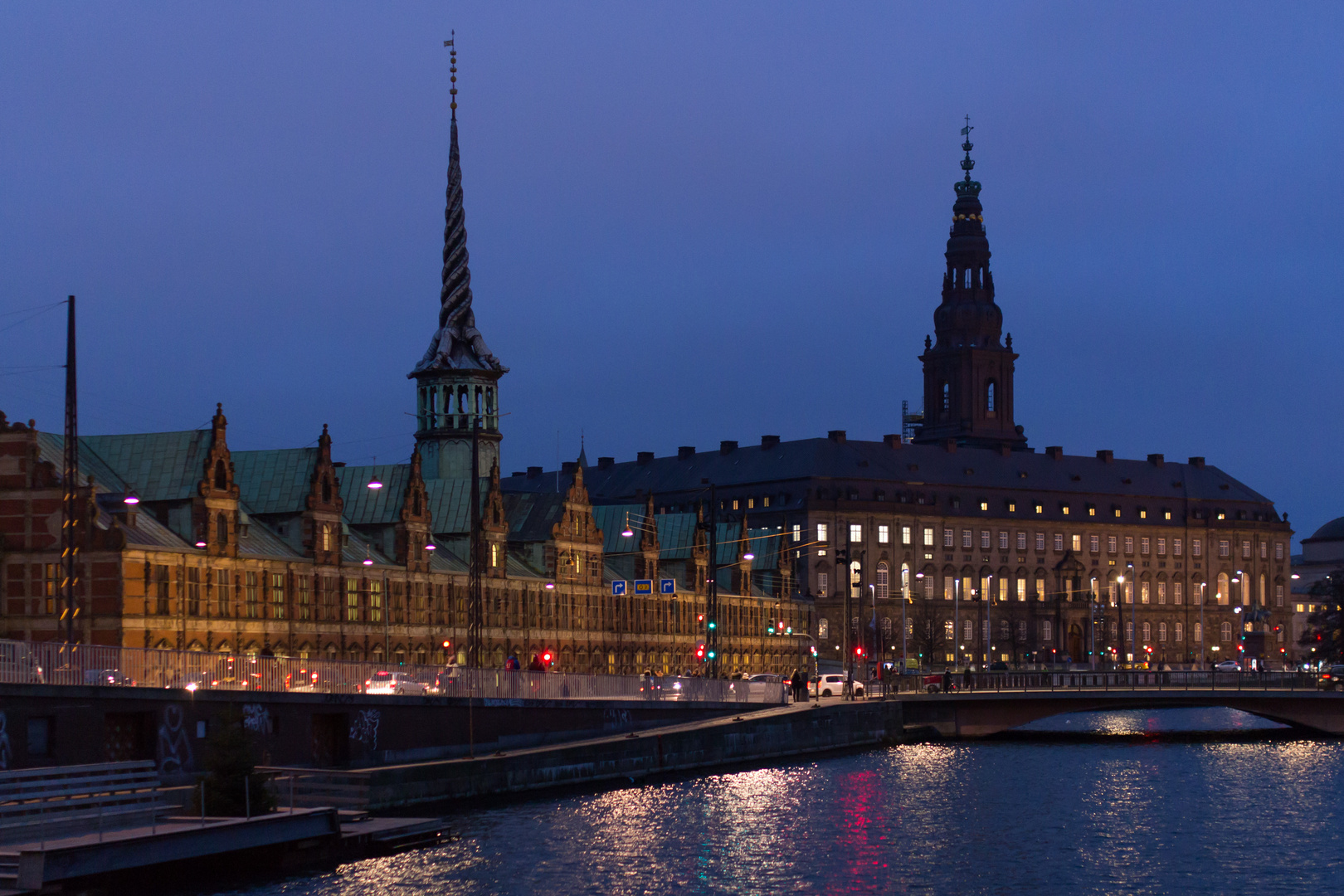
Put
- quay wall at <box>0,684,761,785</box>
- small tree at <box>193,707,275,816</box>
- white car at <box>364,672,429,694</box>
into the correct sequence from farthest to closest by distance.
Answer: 1. white car at <box>364,672,429,694</box>
2. quay wall at <box>0,684,761,785</box>
3. small tree at <box>193,707,275,816</box>

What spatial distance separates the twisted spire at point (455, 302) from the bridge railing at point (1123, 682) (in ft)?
126

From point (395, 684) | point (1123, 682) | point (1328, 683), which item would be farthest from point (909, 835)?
point (1123, 682)

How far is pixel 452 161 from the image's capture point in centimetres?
15050

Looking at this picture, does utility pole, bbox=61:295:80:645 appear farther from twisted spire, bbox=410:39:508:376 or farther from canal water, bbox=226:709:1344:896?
twisted spire, bbox=410:39:508:376

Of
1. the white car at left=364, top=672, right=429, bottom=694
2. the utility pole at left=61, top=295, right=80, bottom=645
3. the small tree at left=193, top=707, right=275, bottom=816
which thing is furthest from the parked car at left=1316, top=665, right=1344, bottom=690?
the small tree at left=193, top=707, right=275, bottom=816

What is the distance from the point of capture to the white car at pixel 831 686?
4563 inches

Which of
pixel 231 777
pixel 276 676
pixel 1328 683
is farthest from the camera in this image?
pixel 1328 683

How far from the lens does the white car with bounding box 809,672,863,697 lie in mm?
115912

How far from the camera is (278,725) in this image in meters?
65.2

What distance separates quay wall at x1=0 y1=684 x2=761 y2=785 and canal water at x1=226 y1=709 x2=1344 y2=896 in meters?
5.53

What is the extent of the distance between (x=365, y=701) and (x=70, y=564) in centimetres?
1139

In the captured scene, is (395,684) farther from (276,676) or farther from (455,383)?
(455,383)

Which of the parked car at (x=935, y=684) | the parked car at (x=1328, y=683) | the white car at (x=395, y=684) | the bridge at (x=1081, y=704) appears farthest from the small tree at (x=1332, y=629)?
the white car at (x=395, y=684)

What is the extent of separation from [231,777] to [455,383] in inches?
3688
